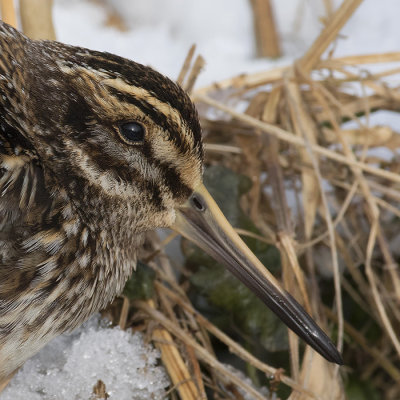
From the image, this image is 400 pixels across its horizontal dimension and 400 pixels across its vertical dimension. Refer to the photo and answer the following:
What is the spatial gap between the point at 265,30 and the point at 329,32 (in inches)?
30.2

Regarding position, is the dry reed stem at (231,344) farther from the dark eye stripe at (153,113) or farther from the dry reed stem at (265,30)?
the dry reed stem at (265,30)

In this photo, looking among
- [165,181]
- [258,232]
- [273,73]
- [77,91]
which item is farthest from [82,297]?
[273,73]

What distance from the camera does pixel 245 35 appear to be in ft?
8.01

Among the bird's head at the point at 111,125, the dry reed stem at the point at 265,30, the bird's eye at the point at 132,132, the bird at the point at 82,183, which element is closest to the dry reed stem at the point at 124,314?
the bird at the point at 82,183

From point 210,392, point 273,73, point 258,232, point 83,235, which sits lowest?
point 210,392

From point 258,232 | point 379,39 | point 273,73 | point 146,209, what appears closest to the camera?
point 146,209

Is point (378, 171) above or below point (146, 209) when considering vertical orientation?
below

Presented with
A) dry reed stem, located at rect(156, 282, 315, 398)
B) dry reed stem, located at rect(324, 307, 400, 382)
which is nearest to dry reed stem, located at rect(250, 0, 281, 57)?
dry reed stem, located at rect(324, 307, 400, 382)

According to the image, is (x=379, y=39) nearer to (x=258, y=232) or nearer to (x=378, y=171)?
(x=378, y=171)

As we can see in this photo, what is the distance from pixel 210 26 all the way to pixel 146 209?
1.36 meters

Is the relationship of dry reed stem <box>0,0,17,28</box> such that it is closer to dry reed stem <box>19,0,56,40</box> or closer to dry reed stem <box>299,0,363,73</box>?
dry reed stem <box>19,0,56,40</box>

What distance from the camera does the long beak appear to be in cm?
122

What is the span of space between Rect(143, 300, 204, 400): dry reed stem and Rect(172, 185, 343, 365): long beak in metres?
0.24

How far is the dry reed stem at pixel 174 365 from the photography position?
4.35 ft
